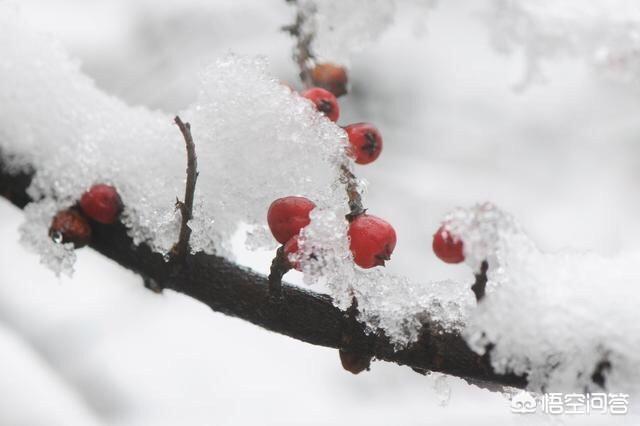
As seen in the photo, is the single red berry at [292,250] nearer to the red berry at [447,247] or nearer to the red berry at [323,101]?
the red berry at [447,247]

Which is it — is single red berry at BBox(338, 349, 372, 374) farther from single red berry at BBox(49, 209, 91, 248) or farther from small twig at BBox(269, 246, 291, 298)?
single red berry at BBox(49, 209, 91, 248)

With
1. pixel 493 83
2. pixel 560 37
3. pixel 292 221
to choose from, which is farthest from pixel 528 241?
pixel 493 83

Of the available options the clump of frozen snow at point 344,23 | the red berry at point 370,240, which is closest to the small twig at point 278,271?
the red berry at point 370,240

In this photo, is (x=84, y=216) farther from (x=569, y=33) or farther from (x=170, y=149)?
(x=569, y=33)

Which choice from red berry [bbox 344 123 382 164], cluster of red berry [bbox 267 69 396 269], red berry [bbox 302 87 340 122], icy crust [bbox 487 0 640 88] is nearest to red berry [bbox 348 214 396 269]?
cluster of red berry [bbox 267 69 396 269]

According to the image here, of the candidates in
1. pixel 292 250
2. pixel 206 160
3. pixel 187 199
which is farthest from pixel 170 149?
pixel 292 250

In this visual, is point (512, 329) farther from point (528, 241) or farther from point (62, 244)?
point (62, 244)
